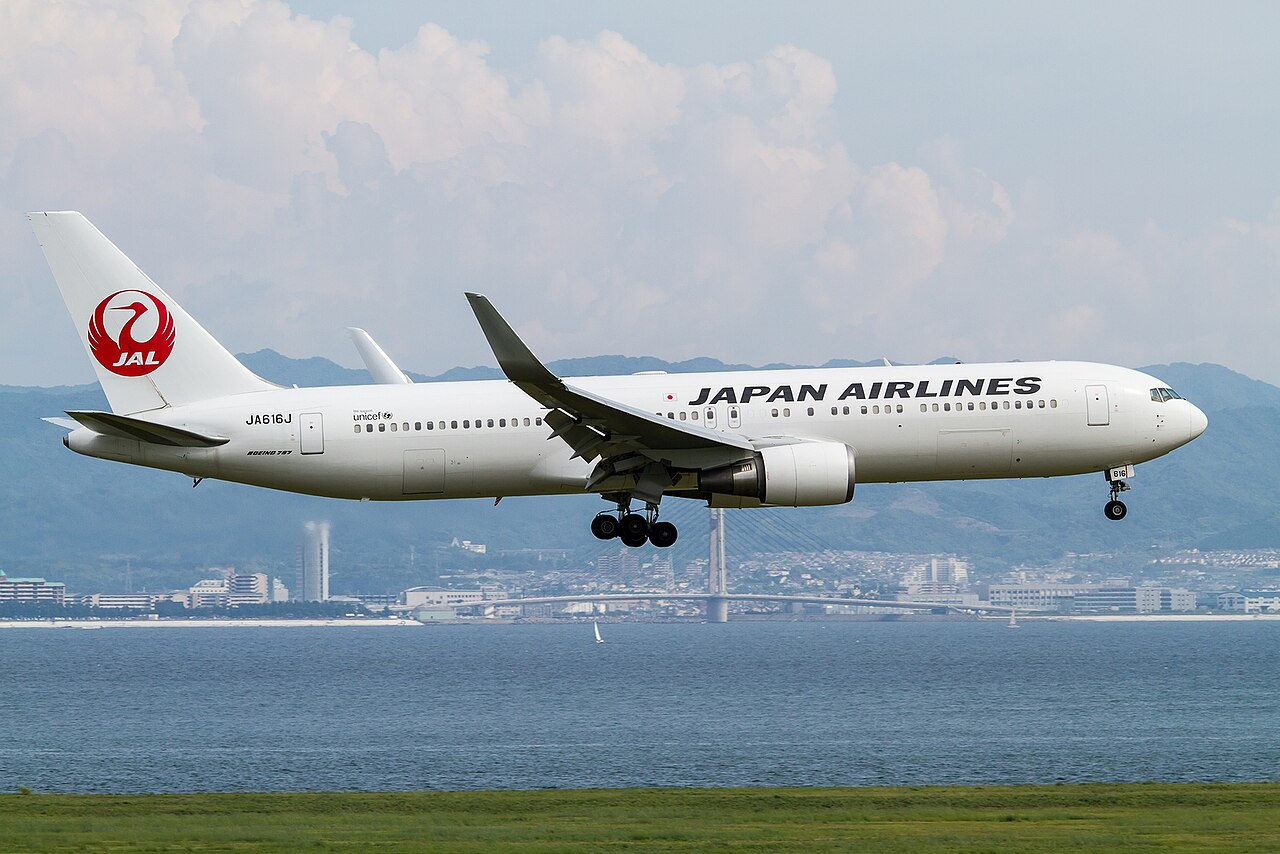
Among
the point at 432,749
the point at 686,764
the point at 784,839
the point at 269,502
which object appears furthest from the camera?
the point at 269,502

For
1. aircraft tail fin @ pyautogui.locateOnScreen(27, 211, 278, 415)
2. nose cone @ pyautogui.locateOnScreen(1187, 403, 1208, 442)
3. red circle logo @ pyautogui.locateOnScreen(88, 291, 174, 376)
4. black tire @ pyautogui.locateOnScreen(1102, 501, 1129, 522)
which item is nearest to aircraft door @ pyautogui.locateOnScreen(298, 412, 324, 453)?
aircraft tail fin @ pyautogui.locateOnScreen(27, 211, 278, 415)

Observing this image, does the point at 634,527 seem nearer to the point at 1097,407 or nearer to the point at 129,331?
the point at 1097,407

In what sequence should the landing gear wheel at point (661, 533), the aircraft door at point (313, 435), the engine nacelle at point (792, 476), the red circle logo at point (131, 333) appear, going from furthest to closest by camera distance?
the red circle logo at point (131, 333)
the landing gear wheel at point (661, 533)
the aircraft door at point (313, 435)
the engine nacelle at point (792, 476)

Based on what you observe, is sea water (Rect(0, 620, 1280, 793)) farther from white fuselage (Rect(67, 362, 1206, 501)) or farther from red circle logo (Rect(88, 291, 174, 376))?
red circle logo (Rect(88, 291, 174, 376))

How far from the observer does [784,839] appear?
37.3 m

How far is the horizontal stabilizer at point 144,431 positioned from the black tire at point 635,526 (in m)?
11.6

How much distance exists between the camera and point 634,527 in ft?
148

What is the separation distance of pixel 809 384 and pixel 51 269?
23.0 meters

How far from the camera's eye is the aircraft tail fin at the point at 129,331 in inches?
1827

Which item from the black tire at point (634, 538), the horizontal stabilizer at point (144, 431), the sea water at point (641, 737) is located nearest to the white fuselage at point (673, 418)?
the horizontal stabilizer at point (144, 431)

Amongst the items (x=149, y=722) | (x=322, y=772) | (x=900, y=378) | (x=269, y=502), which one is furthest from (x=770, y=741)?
(x=900, y=378)

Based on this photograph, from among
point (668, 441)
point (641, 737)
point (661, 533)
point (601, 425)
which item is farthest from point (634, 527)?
point (641, 737)

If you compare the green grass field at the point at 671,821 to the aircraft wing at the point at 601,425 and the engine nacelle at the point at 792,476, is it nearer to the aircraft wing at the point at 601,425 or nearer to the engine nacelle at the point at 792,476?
the engine nacelle at the point at 792,476

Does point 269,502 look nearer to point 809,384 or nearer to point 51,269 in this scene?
point 51,269
